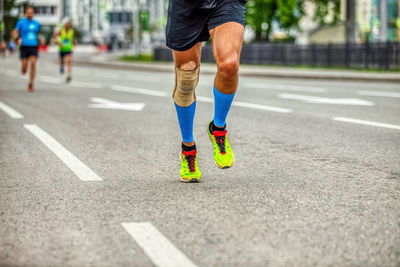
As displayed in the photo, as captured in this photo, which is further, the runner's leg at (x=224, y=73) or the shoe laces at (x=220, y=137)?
the shoe laces at (x=220, y=137)

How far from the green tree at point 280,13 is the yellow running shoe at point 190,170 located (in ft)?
111

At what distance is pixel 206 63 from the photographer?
35562 millimetres

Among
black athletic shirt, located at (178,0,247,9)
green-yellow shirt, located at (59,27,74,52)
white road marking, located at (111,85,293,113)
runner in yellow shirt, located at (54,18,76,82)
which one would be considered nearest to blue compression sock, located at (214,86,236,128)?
black athletic shirt, located at (178,0,247,9)

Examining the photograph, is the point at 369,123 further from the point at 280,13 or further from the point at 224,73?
the point at 280,13

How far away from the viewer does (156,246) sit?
10.4 feet

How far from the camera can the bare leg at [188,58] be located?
15.3 feet

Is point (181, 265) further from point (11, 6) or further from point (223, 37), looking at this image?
point (11, 6)

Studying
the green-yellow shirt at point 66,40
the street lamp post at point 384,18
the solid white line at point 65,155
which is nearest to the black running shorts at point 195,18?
the solid white line at point 65,155

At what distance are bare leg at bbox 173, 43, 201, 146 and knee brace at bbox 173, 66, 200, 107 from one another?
0.03 m

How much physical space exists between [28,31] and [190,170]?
11.4 metres

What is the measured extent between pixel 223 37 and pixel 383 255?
6.62ft

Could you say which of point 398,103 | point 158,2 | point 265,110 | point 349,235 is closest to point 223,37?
point 349,235

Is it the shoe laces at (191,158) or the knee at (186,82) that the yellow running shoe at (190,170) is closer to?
the shoe laces at (191,158)

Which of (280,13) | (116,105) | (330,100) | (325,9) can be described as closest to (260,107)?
(330,100)
